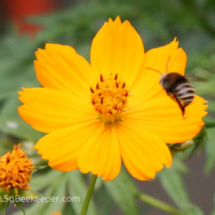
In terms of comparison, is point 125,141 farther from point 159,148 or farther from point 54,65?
point 54,65

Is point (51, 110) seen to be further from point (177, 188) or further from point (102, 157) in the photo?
point (177, 188)

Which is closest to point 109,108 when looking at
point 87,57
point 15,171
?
point 15,171

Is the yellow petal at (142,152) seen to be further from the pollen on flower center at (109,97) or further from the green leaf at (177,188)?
the green leaf at (177,188)

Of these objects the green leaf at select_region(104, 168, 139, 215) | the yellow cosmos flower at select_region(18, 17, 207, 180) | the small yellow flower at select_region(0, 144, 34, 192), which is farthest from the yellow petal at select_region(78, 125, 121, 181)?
the green leaf at select_region(104, 168, 139, 215)

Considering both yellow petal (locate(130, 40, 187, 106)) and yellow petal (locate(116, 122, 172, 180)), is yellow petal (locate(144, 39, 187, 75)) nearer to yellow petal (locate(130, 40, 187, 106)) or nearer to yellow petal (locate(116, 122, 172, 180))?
yellow petal (locate(130, 40, 187, 106))

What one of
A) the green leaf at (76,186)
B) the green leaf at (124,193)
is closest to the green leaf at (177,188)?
the green leaf at (124,193)

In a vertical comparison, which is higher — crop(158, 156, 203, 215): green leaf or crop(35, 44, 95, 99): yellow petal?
crop(35, 44, 95, 99): yellow petal

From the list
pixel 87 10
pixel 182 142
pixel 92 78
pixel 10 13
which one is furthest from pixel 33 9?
pixel 182 142
